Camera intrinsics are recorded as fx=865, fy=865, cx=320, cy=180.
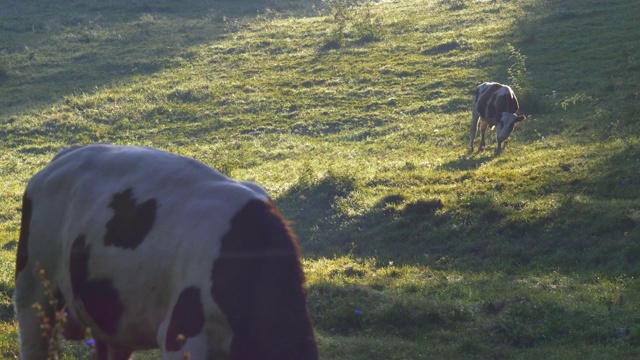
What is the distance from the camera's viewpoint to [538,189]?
567 inches

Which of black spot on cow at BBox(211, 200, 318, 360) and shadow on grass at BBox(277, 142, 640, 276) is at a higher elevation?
black spot on cow at BBox(211, 200, 318, 360)

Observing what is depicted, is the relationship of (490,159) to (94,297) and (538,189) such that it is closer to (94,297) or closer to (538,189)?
(538,189)

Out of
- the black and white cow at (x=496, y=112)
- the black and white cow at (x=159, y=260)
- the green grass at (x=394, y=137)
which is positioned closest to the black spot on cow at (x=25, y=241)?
the black and white cow at (x=159, y=260)

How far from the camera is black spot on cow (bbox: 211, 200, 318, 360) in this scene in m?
4.19

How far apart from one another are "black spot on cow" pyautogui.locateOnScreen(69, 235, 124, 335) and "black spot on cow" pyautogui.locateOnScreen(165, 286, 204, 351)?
0.60 meters

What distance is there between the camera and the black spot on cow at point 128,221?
4.78 m

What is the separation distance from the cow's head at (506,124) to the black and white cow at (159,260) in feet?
50.2

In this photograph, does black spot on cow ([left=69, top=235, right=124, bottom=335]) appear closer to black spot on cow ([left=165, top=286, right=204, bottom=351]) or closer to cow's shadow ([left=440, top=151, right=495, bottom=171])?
black spot on cow ([left=165, top=286, right=204, bottom=351])

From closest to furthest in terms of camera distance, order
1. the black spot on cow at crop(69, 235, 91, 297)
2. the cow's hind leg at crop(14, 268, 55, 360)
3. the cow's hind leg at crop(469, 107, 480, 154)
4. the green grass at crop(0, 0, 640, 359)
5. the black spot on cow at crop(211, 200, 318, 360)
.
A: the black spot on cow at crop(211, 200, 318, 360) < the black spot on cow at crop(69, 235, 91, 297) < the cow's hind leg at crop(14, 268, 55, 360) < the green grass at crop(0, 0, 640, 359) < the cow's hind leg at crop(469, 107, 480, 154)

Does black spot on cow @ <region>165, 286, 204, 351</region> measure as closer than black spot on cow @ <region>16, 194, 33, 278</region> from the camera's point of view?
Yes

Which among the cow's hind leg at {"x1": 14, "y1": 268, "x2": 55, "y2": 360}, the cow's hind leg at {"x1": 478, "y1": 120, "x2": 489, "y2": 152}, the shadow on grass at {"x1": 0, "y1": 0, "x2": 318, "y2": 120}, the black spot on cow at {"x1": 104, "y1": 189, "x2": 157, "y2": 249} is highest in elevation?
the black spot on cow at {"x1": 104, "y1": 189, "x2": 157, "y2": 249}

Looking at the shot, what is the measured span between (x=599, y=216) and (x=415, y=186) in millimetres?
4088

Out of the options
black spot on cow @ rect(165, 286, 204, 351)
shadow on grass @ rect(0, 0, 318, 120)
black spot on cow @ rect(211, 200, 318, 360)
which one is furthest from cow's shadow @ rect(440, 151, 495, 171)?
shadow on grass @ rect(0, 0, 318, 120)

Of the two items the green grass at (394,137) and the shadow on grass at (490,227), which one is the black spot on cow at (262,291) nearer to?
the green grass at (394,137)
